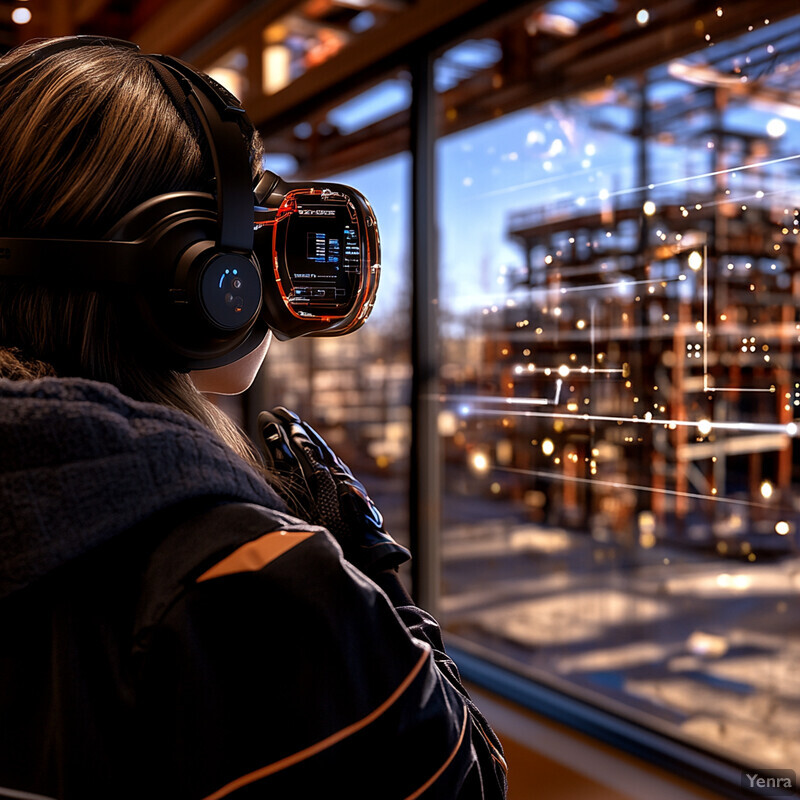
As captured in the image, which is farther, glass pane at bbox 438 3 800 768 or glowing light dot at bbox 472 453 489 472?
glowing light dot at bbox 472 453 489 472

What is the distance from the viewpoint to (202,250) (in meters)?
0.57

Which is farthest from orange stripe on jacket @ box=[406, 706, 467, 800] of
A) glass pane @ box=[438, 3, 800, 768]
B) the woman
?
glass pane @ box=[438, 3, 800, 768]

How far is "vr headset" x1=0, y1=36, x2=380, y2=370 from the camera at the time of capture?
53cm

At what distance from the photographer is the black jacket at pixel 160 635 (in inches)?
15.9

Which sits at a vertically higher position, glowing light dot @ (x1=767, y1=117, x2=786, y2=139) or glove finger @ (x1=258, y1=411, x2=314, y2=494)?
glowing light dot @ (x1=767, y1=117, x2=786, y2=139)

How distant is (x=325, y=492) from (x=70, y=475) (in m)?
0.31

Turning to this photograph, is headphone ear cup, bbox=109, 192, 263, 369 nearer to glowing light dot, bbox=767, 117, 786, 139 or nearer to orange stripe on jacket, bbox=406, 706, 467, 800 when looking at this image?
orange stripe on jacket, bbox=406, 706, 467, 800

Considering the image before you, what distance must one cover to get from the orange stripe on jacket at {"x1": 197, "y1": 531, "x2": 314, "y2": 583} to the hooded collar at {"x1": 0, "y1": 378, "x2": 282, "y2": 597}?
0.16 feet

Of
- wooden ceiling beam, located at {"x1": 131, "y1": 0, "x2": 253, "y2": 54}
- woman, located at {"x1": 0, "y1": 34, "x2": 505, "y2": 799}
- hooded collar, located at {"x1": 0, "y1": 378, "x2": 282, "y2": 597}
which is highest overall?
wooden ceiling beam, located at {"x1": 131, "y1": 0, "x2": 253, "y2": 54}

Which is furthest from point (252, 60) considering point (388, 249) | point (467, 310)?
point (467, 310)

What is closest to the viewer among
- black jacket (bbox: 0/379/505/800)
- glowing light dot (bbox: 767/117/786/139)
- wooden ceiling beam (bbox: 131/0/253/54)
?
black jacket (bbox: 0/379/505/800)

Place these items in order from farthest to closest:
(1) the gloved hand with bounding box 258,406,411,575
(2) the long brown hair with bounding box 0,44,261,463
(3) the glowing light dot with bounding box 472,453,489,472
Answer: (3) the glowing light dot with bounding box 472,453,489,472 < (1) the gloved hand with bounding box 258,406,411,575 < (2) the long brown hair with bounding box 0,44,261,463

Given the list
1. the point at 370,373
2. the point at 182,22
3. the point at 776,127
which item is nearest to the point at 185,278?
the point at 776,127

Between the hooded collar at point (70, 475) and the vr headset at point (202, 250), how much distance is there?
0.13 metres
